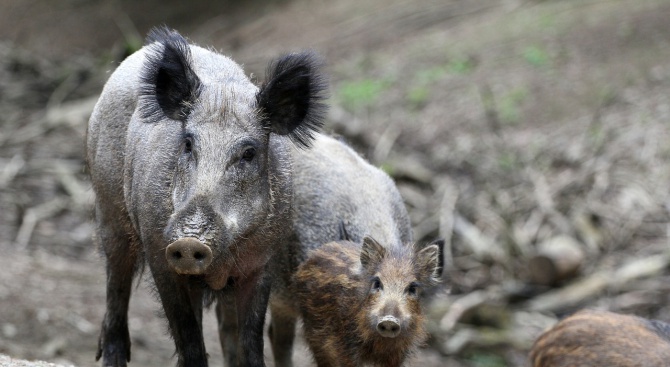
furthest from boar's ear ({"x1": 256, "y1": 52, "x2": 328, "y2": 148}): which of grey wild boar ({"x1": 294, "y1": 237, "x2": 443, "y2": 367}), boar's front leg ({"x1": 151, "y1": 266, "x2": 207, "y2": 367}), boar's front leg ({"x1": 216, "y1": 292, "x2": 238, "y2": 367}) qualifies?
boar's front leg ({"x1": 216, "y1": 292, "x2": 238, "y2": 367})

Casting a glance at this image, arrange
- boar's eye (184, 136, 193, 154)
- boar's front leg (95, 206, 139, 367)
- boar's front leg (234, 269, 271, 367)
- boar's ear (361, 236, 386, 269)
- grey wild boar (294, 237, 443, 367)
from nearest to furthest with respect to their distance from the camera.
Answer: boar's eye (184, 136, 193, 154), boar's front leg (234, 269, 271, 367), grey wild boar (294, 237, 443, 367), boar's ear (361, 236, 386, 269), boar's front leg (95, 206, 139, 367)

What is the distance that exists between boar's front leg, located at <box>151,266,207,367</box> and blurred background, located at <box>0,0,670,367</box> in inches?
13.2

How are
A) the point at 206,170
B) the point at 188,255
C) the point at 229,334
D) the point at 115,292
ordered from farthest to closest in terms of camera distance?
the point at 229,334, the point at 115,292, the point at 206,170, the point at 188,255

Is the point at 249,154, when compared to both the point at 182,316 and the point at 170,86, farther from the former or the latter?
the point at 182,316

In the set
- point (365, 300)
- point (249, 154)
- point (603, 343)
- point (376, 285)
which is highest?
point (249, 154)

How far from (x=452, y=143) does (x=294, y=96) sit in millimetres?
10269

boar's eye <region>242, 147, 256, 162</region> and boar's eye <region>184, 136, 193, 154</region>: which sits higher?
boar's eye <region>184, 136, 193, 154</region>

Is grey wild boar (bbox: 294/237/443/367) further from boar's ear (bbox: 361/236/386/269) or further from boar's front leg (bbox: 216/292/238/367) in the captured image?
boar's front leg (bbox: 216/292/238/367)

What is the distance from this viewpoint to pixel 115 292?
7801 mm

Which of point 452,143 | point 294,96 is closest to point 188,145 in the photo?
point 294,96

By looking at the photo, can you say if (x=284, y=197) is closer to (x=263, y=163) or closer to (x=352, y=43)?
(x=263, y=163)

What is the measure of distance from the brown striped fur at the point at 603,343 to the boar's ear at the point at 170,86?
131 inches

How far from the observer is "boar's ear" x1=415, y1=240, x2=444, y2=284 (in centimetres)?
748

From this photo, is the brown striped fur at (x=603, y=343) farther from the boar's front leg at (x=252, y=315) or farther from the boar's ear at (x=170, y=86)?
the boar's ear at (x=170, y=86)
